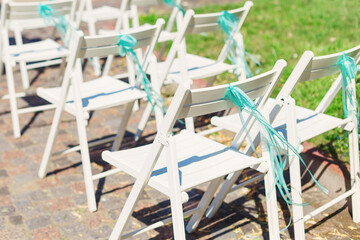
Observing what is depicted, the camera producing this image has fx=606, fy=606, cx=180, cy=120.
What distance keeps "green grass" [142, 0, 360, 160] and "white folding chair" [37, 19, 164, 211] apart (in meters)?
1.46

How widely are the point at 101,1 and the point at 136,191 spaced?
21.5 feet

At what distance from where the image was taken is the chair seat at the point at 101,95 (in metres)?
3.97

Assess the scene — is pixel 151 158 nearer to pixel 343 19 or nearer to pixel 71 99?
pixel 71 99

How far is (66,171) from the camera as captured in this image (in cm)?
446

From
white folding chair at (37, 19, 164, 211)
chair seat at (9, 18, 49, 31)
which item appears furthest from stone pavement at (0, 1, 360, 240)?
chair seat at (9, 18, 49, 31)

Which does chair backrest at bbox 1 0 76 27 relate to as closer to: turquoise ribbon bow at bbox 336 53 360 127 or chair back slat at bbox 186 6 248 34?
chair back slat at bbox 186 6 248 34

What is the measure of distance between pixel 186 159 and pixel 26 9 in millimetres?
2371

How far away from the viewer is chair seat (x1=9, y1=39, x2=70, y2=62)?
16.4 feet

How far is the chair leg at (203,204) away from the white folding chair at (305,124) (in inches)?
5.2

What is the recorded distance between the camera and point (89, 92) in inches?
167

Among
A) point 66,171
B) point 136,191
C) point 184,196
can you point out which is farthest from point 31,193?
point 184,196

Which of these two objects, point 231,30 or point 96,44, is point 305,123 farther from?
point 96,44

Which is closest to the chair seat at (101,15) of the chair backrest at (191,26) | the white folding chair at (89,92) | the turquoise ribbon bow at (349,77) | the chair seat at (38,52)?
the chair seat at (38,52)

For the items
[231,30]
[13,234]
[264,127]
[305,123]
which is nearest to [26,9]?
[231,30]
